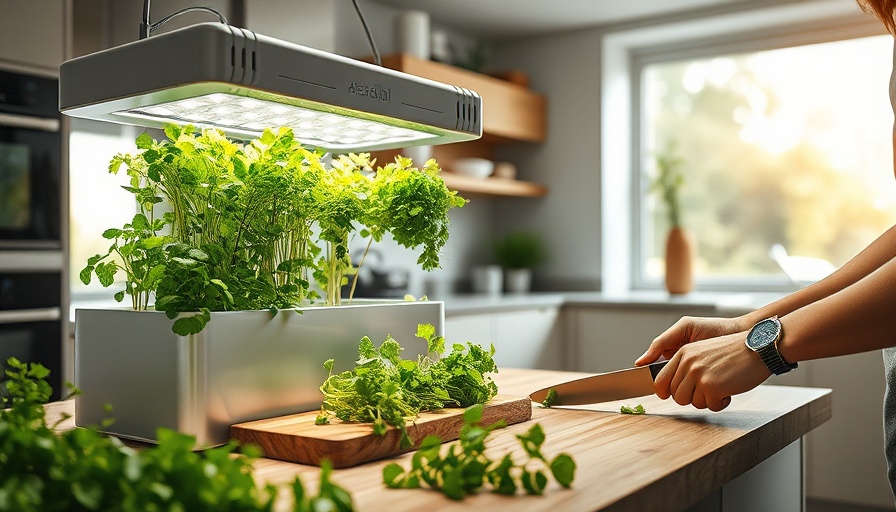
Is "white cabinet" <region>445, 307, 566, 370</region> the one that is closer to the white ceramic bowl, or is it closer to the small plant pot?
the small plant pot

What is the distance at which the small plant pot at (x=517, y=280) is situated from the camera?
4488 millimetres

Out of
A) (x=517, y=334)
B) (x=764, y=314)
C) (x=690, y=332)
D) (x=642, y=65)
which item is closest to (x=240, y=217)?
(x=690, y=332)

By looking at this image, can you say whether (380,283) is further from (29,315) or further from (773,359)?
(773,359)

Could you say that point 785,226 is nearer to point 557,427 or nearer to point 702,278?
point 702,278

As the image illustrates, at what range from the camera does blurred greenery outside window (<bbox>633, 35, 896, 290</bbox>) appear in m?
3.92

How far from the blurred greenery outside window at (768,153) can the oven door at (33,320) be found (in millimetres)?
2990

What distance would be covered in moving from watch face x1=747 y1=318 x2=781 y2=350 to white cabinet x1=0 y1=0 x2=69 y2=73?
2.31 m

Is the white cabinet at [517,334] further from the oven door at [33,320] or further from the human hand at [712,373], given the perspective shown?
the human hand at [712,373]

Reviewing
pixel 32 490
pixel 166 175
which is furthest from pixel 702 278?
pixel 32 490

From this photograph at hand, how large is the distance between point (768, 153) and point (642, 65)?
0.85m

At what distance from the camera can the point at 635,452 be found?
39.1 inches

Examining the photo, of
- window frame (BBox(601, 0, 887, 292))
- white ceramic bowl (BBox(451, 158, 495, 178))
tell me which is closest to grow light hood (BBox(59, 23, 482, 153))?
white ceramic bowl (BBox(451, 158, 495, 178))

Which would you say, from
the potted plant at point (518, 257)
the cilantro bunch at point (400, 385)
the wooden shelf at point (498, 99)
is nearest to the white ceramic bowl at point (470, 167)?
the wooden shelf at point (498, 99)

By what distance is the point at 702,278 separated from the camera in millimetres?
4367
